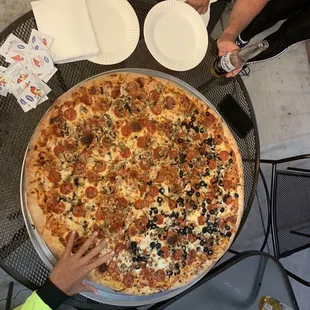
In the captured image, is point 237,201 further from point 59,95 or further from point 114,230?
point 59,95

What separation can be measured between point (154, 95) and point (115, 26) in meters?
0.30

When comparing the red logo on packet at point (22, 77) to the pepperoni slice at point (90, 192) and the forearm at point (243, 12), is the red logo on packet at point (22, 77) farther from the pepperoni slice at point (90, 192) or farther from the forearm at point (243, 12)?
the forearm at point (243, 12)

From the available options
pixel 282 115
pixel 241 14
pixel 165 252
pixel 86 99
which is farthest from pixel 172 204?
pixel 282 115

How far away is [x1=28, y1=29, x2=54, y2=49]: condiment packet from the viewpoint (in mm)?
1637

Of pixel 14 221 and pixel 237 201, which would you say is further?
pixel 237 201

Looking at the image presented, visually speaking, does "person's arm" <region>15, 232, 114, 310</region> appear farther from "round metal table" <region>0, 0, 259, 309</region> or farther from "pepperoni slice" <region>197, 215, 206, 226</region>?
"pepperoni slice" <region>197, 215, 206, 226</region>

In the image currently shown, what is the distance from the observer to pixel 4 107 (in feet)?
5.34

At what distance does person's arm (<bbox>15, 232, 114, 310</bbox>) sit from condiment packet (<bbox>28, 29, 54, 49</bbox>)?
26.9 inches

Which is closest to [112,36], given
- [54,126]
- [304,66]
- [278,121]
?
[54,126]

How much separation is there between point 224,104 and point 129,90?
1.42 feet

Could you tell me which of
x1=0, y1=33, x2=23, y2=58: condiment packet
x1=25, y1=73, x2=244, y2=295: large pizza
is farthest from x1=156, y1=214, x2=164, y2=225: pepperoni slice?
x1=0, y1=33, x2=23, y2=58: condiment packet

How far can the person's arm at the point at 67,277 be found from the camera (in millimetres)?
1485

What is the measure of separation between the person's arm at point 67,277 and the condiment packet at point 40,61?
23.7 inches

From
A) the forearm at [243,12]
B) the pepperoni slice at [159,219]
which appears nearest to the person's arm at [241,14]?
the forearm at [243,12]
